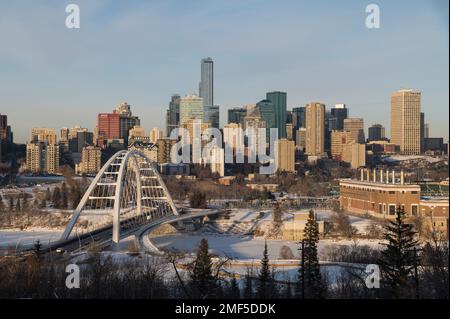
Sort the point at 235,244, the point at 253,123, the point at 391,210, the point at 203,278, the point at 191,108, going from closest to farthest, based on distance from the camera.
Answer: the point at 203,278, the point at 235,244, the point at 391,210, the point at 253,123, the point at 191,108

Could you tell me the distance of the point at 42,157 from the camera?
131 ft

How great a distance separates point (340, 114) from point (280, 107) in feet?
22.8

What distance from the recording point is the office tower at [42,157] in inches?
1555

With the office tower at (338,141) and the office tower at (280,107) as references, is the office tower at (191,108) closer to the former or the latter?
the office tower at (280,107)

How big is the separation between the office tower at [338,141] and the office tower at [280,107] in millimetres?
5256

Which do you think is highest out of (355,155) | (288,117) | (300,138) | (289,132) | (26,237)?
(288,117)

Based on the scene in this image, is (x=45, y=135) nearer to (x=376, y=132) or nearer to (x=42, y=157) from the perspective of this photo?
(x=42, y=157)

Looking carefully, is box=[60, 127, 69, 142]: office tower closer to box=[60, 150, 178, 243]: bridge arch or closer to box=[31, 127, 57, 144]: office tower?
box=[31, 127, 57, 144]: office tower

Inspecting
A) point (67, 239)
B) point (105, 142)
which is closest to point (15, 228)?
point (67, 239)

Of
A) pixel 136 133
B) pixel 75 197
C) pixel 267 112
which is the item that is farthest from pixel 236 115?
pixel 75 197

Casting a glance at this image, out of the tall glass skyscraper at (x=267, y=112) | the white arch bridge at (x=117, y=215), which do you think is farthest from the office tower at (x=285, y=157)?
the white arch bridge at (x=117, y=215)
